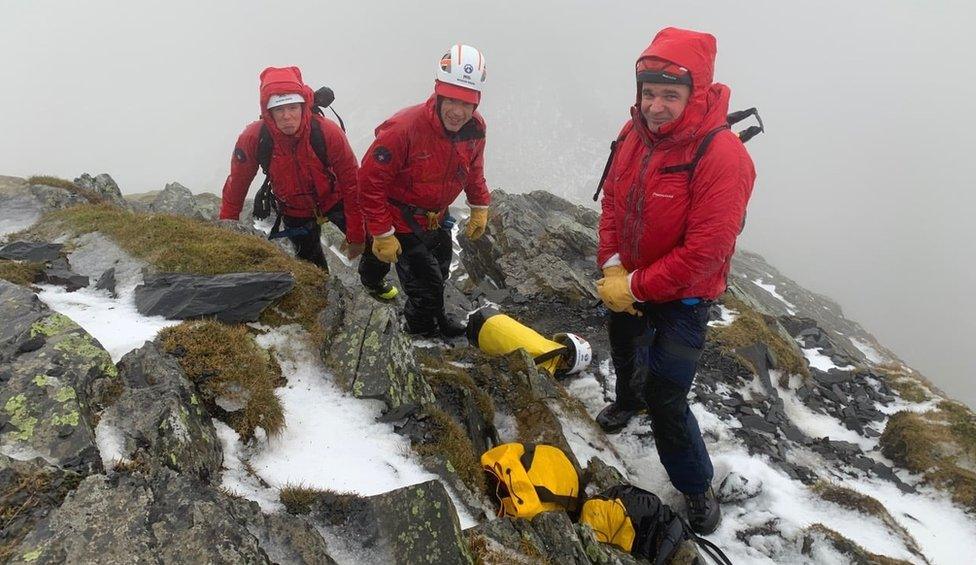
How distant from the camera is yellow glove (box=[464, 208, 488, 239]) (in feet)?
36.9

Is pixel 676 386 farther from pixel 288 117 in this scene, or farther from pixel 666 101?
pixel 288 117

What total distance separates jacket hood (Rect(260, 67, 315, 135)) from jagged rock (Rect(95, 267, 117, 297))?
3815 millimetres

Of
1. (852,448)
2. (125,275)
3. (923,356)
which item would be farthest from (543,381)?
(923,356)

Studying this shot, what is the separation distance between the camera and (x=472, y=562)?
4465 millimetres

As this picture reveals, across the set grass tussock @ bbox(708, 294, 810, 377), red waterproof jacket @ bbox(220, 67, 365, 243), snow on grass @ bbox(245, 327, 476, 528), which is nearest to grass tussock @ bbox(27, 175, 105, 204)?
red waterproof jacket @ bbox(220, 67, 365, 243)

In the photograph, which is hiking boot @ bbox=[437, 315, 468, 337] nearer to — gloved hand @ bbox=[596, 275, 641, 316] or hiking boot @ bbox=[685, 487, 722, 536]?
gloved hand @ bbox=[596, 275, 641, 316]

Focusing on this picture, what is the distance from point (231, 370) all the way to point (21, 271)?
475 cm

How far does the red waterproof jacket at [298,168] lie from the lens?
30.4 feet

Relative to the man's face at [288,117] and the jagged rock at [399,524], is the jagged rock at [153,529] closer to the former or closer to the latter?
the jagged rock at [399,524]

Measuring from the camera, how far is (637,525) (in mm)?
6422

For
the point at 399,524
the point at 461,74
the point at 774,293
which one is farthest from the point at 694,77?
the point at 774,293

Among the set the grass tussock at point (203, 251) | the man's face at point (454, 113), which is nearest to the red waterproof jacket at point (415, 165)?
the man's face at point (454, 113)

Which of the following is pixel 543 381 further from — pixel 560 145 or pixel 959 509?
pixel 560 145

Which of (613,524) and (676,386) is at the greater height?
(676,386)
